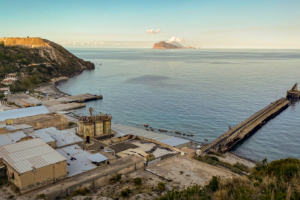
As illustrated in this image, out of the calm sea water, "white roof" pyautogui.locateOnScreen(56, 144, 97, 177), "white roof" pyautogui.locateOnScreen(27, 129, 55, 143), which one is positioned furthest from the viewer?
the calm sea water

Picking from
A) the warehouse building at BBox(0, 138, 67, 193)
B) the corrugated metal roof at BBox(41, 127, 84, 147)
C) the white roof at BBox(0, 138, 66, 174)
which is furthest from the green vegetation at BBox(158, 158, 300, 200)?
the corrugated metal roof at BBox(41, 127, 84, 147)

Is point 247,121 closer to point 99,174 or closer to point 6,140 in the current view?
point 99,174

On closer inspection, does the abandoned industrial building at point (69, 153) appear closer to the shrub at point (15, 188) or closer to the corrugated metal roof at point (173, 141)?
the corrugated metal roof at point (173, 141)

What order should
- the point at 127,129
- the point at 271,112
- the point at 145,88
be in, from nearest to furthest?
the point at 127,129
the point at 271,112
the point at 145,88

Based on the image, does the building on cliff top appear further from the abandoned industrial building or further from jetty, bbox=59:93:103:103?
the abandoned industrial building

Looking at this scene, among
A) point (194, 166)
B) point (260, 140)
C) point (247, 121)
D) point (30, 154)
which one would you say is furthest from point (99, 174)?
point (247, 121)

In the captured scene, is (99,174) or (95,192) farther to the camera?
(99,174)

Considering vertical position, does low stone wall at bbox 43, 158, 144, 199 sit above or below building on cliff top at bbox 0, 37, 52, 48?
below
